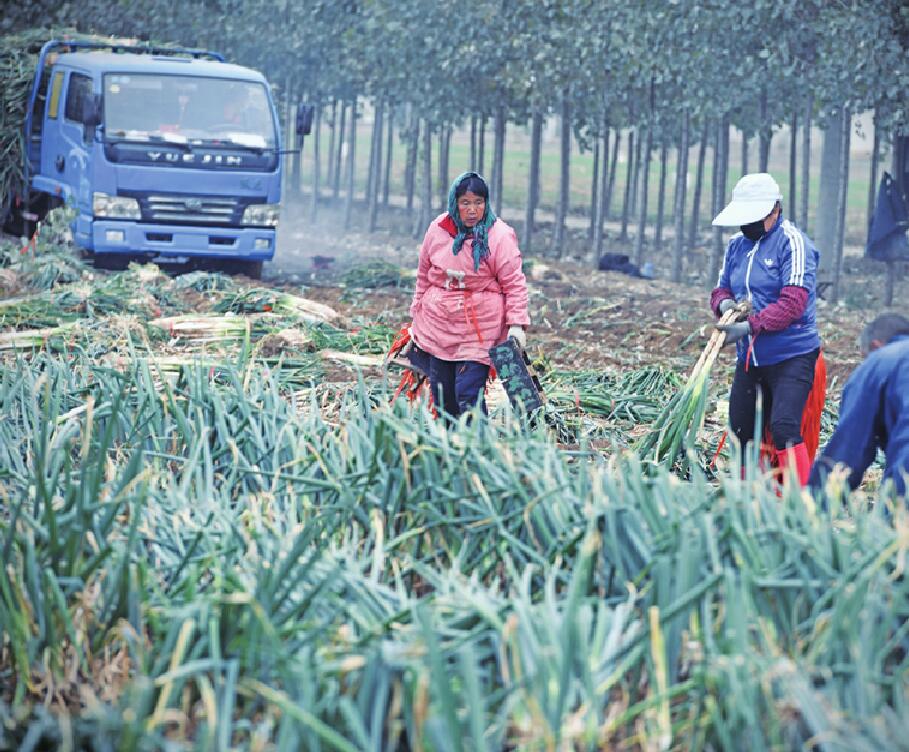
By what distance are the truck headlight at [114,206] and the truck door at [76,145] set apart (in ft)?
0.27

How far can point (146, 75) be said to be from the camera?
14125mm

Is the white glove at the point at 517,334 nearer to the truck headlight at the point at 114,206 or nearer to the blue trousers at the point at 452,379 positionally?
the blue trousers at the point at 452,379

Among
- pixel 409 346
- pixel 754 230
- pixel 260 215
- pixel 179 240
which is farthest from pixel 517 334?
pixel 260 215

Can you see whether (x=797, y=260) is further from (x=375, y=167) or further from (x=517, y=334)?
(x=375, y=167)

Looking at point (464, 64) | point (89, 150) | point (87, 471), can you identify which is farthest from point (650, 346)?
point (464, 64)

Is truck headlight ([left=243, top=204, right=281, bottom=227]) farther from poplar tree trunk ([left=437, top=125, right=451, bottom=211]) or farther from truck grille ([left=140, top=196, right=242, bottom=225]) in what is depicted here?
poplar tree trunk ([left=437, top=125, right=451, bottom=211])

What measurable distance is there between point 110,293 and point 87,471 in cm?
673

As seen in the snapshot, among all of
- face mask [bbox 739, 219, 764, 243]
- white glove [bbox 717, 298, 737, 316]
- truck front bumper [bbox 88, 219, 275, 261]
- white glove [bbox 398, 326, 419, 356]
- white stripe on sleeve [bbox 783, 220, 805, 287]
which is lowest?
truck front bumper [bbox 88, 219, 275, 261]

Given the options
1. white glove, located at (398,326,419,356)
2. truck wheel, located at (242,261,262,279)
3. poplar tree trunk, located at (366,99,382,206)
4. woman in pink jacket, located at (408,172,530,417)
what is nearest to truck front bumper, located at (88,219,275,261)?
truck wheel, located at (242,261,262,279)

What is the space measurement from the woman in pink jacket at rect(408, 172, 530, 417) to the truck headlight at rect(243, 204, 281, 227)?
28.0 ft

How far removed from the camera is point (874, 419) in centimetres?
415

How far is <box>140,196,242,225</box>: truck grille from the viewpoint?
46.5ft

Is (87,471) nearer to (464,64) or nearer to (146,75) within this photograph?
(146,75)

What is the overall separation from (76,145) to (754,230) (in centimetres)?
1022
